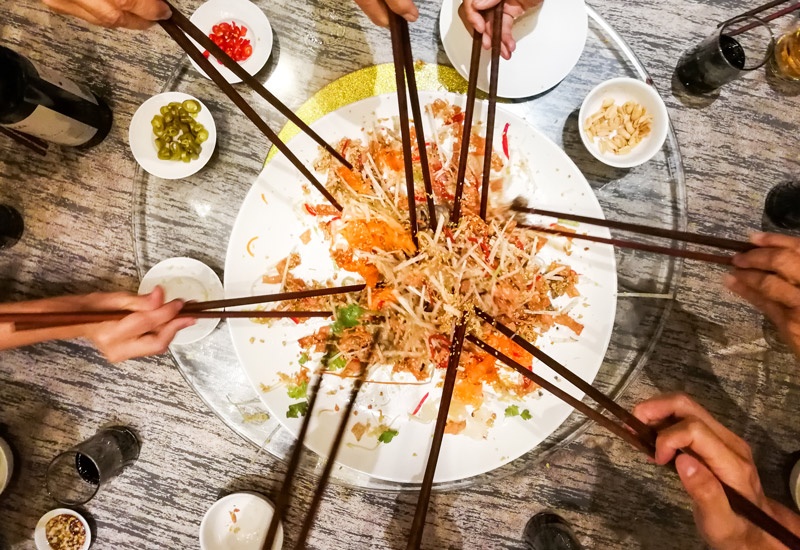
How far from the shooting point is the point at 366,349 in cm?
182

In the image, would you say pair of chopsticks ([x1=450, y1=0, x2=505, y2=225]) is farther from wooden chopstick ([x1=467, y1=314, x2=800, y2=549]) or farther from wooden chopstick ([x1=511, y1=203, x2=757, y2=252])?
wooden chopstick ([x1=467, y1=314, x2=800, y2=549])

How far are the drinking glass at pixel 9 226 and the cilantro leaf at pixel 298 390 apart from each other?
4.32 feet

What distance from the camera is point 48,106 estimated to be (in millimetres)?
1843

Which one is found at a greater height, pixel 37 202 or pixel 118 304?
pixel 37 202

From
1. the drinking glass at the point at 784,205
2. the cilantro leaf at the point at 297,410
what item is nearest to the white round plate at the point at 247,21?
the cilantro leaf at the point at 297,410

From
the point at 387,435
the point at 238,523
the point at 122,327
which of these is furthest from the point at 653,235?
the point at 238,523

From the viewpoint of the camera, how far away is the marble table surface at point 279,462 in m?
2.04

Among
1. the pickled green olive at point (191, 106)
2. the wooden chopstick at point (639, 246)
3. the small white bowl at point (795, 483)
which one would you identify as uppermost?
the pickled green olive at point (191, 106)

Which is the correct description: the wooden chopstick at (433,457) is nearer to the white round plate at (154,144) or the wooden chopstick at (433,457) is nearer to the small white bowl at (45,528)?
the white round plate at (154,144)

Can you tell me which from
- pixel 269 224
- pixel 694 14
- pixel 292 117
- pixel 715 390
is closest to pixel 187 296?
pixel 269 224

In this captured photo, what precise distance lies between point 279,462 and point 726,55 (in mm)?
2321

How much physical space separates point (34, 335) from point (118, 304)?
41 cm

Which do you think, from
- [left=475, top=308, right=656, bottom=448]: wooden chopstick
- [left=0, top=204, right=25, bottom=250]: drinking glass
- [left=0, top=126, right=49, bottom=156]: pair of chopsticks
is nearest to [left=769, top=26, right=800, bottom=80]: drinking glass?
[left=475, top=308, right=656, bottom=448]: wooden chopstick

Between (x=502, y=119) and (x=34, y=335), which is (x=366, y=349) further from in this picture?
(x=34, y=335)
